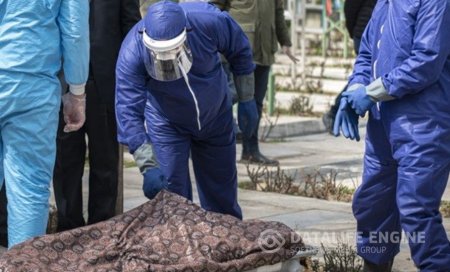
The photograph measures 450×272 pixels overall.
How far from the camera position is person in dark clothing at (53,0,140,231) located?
8.09 metres

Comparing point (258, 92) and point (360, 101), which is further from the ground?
point (360, 101)

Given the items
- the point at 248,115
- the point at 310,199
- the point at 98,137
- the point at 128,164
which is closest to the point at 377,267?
the point at 248,115

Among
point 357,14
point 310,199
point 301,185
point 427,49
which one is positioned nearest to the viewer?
point 427,49

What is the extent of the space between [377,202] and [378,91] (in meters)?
0.62

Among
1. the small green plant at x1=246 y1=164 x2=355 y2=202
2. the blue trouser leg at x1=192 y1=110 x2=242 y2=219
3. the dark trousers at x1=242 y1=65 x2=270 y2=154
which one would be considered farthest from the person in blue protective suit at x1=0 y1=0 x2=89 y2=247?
the dark trousers at x1=242 y1=65 x2=270 y2=154

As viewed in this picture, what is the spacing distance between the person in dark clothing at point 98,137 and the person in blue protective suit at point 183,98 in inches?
38.6

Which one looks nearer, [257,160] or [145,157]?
[145,157]

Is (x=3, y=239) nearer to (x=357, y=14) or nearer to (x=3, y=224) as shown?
(x=3, y=224)

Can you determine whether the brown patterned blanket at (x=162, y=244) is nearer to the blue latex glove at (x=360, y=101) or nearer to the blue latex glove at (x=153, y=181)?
the blue latex glove at (x=153, y=181)

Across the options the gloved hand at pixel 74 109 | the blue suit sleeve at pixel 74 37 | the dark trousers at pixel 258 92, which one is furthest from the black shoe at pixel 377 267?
the dark trousers at pixel 258 92

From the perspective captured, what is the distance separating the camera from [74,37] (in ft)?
21.4

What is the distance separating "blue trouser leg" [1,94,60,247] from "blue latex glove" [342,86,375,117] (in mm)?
1467

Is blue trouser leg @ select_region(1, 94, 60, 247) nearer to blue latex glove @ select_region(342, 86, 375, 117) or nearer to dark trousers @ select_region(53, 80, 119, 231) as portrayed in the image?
blue latex glove @ select_region(342, 86, 375, 117)

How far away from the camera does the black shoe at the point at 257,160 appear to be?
1129 cm
